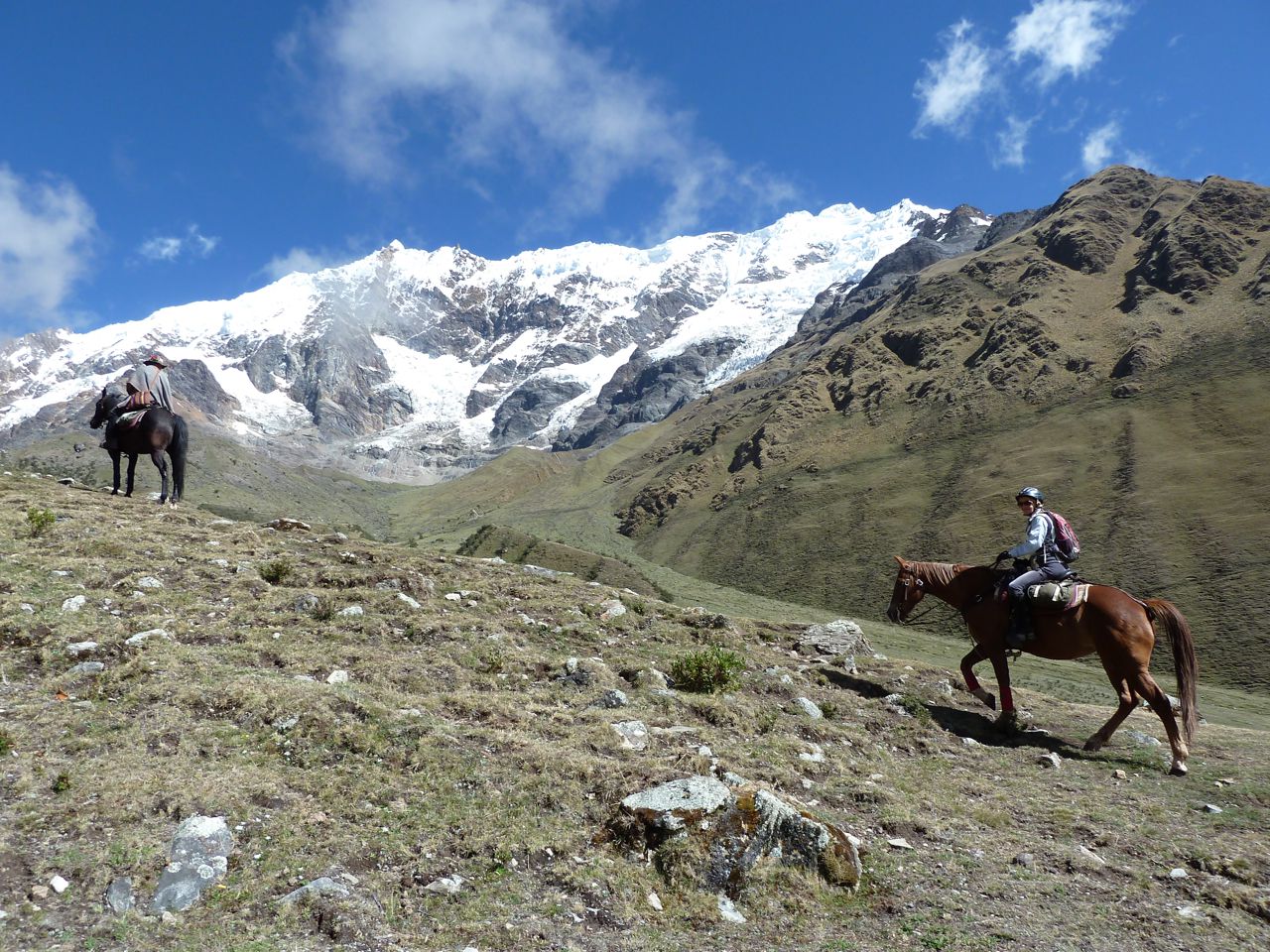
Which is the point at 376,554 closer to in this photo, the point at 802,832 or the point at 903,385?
the point at 802,832

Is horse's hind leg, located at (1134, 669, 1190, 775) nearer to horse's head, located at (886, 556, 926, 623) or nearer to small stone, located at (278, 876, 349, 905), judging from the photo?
horse's head, located at (886, 556, 926, 623)

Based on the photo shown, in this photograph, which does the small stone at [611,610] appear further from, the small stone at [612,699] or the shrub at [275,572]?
the shrub at [275,572]

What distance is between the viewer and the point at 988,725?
12820 mm

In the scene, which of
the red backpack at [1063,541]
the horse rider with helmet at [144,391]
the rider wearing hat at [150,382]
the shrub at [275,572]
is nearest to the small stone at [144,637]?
the shrub at [275,572]

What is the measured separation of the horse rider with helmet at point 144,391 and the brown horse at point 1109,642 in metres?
22.2

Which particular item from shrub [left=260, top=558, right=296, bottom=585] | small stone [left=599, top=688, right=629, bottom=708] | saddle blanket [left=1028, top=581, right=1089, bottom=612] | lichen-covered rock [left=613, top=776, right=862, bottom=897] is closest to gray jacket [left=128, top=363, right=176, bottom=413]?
shrub [left=260, top=558, right=296, bottom=585]

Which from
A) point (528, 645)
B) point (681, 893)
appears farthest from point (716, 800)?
point (528, 645)

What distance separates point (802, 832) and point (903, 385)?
137 meters

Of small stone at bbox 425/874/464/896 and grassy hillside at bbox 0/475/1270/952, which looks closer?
grassy hillside at bbox 0/475/1270/952

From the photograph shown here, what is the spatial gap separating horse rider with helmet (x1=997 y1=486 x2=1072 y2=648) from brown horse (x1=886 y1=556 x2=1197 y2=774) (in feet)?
0.58

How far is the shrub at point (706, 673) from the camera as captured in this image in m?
11.6

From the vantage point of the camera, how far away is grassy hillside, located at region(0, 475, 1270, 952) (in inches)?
225

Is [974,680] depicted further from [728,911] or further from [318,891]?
[318,891]

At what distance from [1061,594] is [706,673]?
21.6 feet
